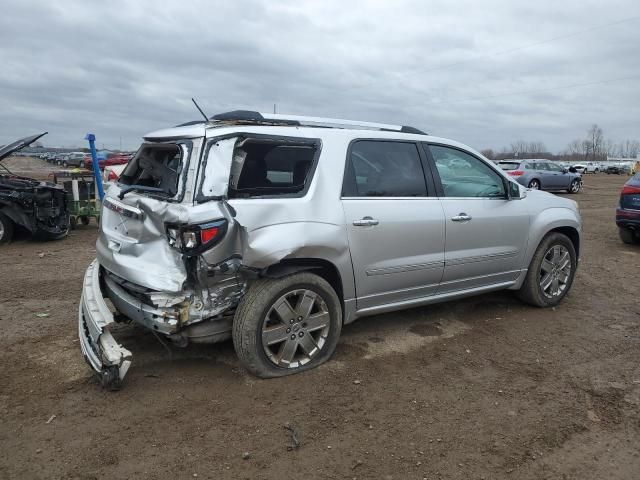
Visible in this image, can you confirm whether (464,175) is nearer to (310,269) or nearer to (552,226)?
(552,226)

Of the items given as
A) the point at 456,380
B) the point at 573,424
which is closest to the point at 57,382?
the point at 456,380

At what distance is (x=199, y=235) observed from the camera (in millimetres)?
3199

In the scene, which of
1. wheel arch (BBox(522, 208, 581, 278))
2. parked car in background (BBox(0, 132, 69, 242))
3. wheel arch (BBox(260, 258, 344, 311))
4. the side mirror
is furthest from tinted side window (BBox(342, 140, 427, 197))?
parked car in background (BBox(0, 132, 69, 242))

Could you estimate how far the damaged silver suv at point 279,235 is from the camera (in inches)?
131

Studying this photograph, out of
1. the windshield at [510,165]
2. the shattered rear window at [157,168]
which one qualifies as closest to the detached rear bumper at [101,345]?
the shattered rear window at [157,168]

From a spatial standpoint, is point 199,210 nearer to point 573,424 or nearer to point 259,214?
point 259,214

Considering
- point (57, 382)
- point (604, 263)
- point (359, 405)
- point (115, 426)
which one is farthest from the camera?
point (604, 263)

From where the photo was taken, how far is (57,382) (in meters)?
3.63

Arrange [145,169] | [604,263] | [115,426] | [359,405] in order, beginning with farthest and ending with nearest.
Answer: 1. [604,263]
2. [145,169]
3. [359,405]
4. [115,426]

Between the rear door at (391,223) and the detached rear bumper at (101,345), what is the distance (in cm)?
174

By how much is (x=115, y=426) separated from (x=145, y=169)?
193cm

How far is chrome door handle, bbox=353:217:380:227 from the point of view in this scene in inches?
151

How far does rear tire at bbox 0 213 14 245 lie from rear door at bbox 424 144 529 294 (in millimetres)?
7637

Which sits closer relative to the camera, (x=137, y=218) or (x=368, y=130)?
(x=137, y=218)
